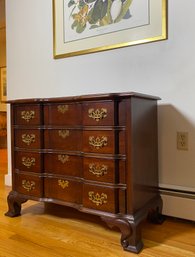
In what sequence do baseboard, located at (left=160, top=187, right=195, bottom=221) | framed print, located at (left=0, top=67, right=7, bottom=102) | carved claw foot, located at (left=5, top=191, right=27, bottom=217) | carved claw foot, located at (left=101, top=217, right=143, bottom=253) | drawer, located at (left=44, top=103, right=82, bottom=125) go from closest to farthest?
carved claw foot, located at (left=101, top=217, right=143, bottom=253) < drawer, located at (left=44, top=103, right=82, bottom=125) < baseboard, located at (left=160, top=187, right=195, bottom=221) < carved claw foot, located at (left=5, top=191, right=27, bottom=217) < framed print, located at (left=0, top=67, right=7, bottom=102)

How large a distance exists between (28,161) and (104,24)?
3.72ft

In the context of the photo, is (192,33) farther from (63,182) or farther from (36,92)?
(36,92)

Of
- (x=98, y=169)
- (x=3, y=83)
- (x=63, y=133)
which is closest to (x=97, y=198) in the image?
(x=98, y=169)

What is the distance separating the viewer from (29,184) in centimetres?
155

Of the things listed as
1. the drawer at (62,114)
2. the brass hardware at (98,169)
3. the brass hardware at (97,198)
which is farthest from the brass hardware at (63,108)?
the brass hardware at (97,198)

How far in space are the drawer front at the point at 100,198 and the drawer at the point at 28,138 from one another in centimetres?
43

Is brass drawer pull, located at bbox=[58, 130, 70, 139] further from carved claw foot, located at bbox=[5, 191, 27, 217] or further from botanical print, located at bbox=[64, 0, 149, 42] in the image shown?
botanical print, located at bbox=[64, 0, 149, 42]

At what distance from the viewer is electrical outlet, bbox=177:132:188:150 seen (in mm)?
1498

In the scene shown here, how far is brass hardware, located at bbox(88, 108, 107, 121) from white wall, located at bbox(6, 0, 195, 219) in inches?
20.0

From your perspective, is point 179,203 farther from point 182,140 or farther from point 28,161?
point 28,161

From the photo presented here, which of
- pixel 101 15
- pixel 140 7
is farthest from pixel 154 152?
pixel 101 15

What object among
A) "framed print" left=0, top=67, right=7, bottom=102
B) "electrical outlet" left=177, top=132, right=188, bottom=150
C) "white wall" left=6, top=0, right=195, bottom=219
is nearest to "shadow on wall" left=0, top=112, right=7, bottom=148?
"framed print" left=0, top=67, right=7, bottom=102

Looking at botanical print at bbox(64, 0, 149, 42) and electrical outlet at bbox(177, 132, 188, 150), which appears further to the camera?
botanical print at bbox(64, 0, 149, 42)

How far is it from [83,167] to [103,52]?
0.92 meters
